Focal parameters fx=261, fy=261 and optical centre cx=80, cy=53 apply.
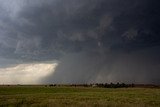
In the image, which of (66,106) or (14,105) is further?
(14,105)

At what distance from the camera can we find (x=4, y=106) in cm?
3941

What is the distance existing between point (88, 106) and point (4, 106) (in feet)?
42.1

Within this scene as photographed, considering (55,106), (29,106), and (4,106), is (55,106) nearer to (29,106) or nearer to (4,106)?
(29,106)

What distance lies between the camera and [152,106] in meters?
38.3

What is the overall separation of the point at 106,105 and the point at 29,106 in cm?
1149

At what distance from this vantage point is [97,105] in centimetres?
3859

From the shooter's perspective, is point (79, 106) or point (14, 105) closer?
point (79, 106)

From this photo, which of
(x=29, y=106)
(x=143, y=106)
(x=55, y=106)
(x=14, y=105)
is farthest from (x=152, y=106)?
(x=14, y=105)

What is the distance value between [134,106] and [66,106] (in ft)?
32.3

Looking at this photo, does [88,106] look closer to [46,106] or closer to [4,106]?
[46,106]

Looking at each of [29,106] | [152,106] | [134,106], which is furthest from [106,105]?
[29,106]

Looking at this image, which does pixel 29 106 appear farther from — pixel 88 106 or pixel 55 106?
pixel 88 106

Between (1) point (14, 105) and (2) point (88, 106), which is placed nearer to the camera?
(2) point (88, 106)

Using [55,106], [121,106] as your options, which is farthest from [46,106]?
[121,106]
